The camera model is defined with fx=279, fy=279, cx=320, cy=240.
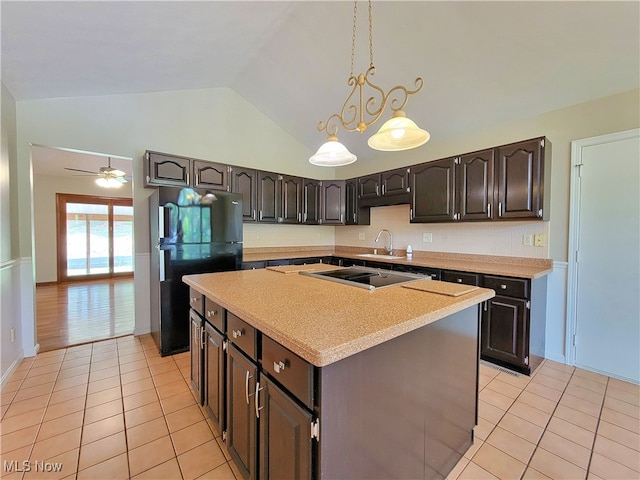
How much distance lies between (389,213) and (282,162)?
1850 millimetres

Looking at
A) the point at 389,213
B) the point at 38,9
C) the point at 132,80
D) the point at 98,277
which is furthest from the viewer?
the point at 98,277

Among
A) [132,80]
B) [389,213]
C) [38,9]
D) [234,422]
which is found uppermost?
[132,80]

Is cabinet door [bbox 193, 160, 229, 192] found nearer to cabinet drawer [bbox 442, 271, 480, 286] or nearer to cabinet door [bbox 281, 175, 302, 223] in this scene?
cabinet door [bbox 281, 175, 302, 223]

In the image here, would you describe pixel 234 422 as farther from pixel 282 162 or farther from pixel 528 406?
pixel 282 162

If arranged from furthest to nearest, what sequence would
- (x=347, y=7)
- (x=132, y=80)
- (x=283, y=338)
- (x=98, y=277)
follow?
(x=98, y=277)
(x=132, y=80)
(x=347, y=7)
(x=283, y=338)

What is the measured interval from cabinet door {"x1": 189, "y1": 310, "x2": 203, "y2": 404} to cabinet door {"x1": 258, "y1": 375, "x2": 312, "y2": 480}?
87 cm

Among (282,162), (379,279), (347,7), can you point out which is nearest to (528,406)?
(379,279)

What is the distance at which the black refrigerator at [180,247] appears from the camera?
8.91 ft

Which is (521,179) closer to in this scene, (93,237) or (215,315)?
(215,315)

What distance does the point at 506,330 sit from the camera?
2482 millimetres

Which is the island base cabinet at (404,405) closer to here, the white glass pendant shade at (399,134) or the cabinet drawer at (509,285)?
the white glass pendant shade at (399,134)

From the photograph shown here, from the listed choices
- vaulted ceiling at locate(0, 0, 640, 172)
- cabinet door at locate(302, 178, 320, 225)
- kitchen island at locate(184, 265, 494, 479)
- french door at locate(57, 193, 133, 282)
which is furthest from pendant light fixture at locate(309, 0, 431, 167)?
french door at locate(57, 193, 133, 282)

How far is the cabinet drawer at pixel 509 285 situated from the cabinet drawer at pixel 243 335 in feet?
7.48

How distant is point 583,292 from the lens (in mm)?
2523
